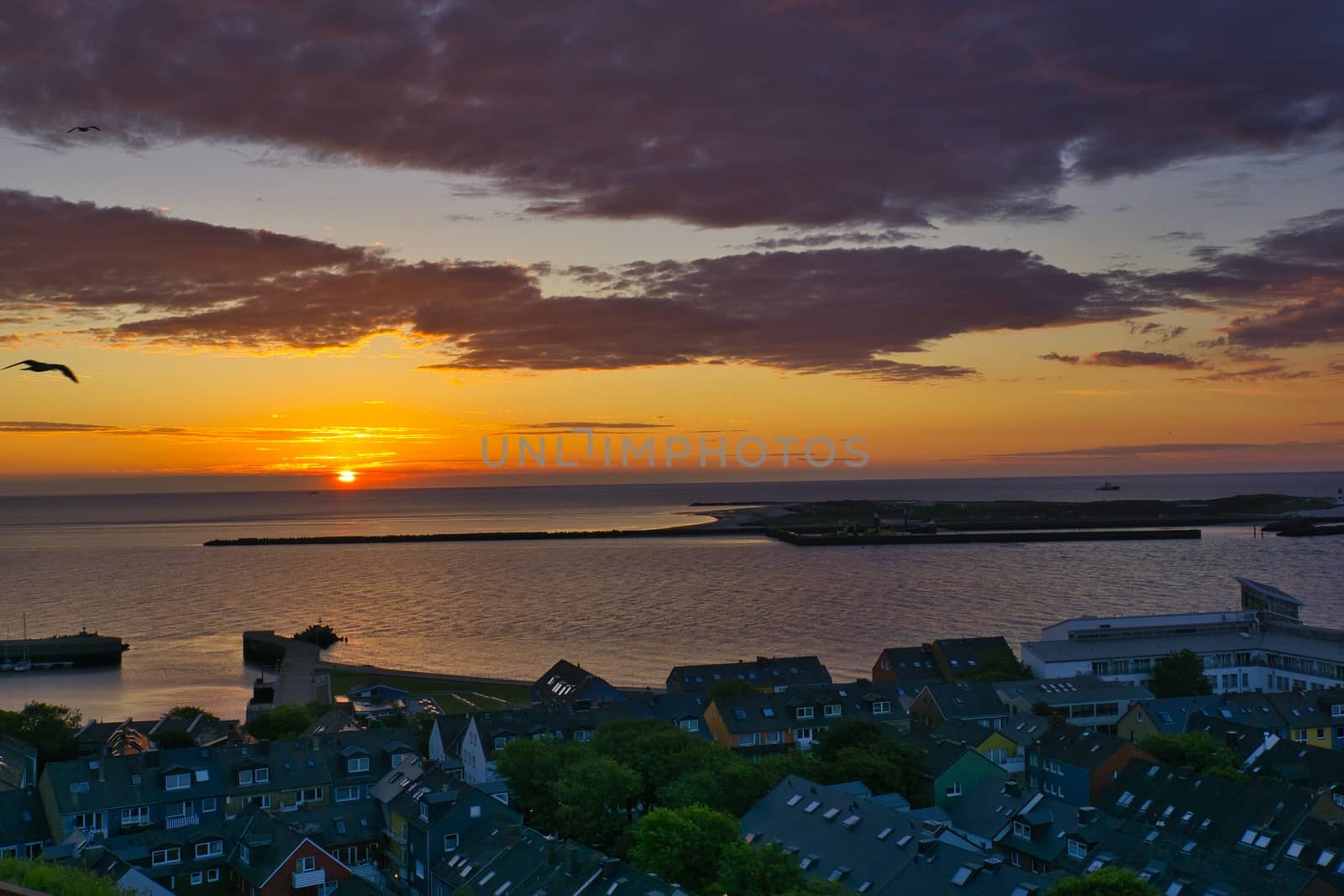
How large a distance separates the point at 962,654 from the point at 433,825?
Result: 3543 centimetres

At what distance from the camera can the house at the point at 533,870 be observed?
872 inches

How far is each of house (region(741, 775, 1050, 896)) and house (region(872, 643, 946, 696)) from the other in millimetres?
26527

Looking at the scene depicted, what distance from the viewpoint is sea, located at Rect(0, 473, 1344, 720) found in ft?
234

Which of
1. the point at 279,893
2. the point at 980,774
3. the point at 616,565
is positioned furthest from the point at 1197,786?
the point at 616,565

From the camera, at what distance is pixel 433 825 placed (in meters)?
28.3

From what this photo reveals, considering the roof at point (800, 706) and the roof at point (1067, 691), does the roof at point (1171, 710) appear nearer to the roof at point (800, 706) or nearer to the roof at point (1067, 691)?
the roof at point (1067, 691)

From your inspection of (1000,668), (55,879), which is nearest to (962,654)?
(1000,668)

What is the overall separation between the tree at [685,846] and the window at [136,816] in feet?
56.0

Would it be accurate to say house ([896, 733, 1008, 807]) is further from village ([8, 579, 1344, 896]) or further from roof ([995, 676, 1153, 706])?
roof ([995, 676, 1153, 706])

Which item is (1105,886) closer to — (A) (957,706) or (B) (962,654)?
(A) (957,706)

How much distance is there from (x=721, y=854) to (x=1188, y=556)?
130 m

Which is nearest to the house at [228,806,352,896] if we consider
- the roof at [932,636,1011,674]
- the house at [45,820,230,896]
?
the house at [45,820,230,896]

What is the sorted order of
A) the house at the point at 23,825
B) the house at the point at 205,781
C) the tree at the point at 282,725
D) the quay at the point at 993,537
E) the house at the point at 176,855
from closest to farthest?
1. the house at the point at 176,855
2. the house at the point at 23,825
3. the house at the point at 205,781
4. the tree at the point at 282,725
5. the quay at the point at 993,537

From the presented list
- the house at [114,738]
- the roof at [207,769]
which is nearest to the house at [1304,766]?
the roof at [207,769]
